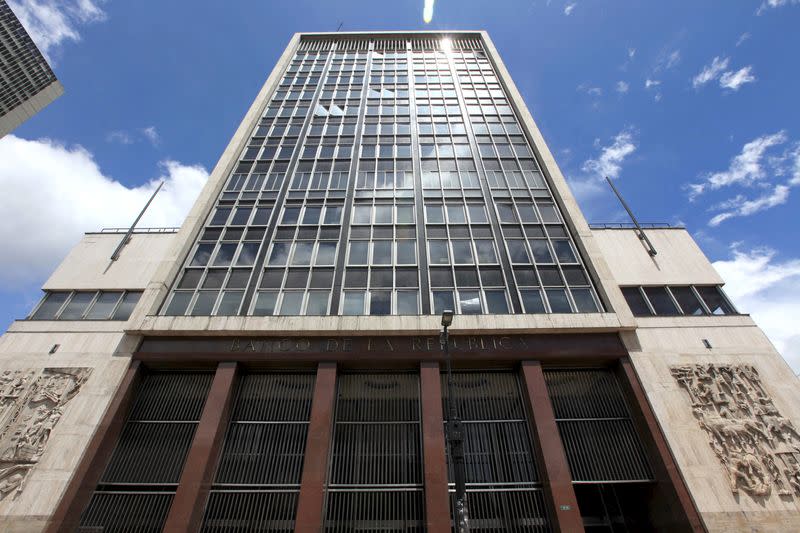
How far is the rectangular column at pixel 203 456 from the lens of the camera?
12984 mm

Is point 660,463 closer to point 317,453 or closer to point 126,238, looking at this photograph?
point 317,453

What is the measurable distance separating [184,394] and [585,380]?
18.5 m

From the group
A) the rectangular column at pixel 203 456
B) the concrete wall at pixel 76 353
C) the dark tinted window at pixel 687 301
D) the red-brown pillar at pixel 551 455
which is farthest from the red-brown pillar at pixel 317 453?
the dark tinted window at pixel 687 301

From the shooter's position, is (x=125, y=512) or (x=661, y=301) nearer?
(x=125, y=512)

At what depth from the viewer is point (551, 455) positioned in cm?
1427

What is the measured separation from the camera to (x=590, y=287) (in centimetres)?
1967

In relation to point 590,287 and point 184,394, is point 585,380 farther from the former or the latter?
point 184,394

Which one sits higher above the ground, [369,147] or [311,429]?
[369,147]

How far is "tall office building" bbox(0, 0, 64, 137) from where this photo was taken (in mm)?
61156

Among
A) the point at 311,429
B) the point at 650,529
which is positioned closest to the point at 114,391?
the point at 311,429

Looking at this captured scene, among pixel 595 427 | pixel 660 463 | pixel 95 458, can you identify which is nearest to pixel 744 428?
pixel 660 463

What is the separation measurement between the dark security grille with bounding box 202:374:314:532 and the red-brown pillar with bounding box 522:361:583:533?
959 cm

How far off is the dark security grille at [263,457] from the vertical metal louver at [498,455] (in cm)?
665

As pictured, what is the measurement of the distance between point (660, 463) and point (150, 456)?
2042 cm
